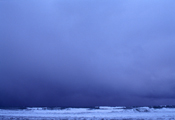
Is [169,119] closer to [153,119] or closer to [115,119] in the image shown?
[153,119]

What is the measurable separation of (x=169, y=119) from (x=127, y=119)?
6.65 metres

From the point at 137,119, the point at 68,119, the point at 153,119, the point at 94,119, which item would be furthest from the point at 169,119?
the point at 68,119

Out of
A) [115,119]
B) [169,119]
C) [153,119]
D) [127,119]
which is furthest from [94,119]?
[169,119]

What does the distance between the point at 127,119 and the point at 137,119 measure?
1.61m

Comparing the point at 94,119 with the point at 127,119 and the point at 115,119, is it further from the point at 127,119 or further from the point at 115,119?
the point at 127,119

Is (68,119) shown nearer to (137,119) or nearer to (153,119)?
(137,119)

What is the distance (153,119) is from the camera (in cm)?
2778

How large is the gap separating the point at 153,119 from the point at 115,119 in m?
6.23

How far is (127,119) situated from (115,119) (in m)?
1.97

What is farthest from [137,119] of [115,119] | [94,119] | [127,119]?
[94,119]

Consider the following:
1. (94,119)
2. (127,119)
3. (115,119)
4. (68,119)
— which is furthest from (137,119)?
(68,119)

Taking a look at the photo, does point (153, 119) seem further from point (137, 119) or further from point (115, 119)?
point (115, 119)

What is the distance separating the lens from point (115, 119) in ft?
91.8

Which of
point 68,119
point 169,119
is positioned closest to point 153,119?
point 169,119
